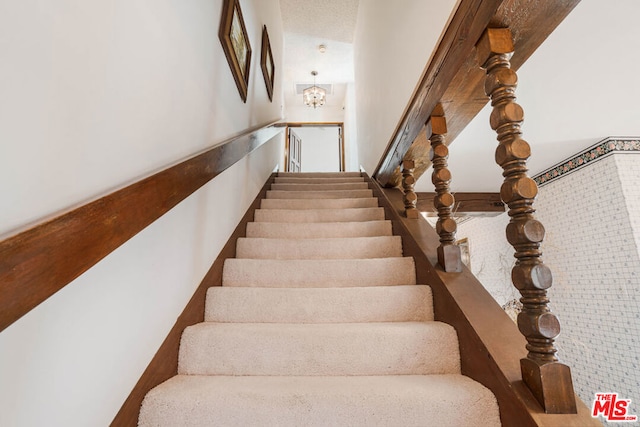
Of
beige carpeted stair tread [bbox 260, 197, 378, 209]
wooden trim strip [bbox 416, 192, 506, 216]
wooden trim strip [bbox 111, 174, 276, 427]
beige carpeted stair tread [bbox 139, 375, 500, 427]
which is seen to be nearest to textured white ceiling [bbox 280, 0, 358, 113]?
wooden trim strip [bbox 416, 192, 506, 216]

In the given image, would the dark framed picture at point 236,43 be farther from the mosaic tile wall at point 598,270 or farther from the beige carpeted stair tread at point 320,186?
the mosaic tile wall at point 598,270

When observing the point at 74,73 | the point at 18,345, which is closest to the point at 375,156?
the point at 74,73

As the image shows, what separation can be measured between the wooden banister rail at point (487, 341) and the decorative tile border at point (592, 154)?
225cm

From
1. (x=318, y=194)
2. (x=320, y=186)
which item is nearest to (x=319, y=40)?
(x=320, y=186)

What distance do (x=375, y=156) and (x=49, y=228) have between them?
2710 mm

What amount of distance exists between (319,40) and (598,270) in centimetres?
452

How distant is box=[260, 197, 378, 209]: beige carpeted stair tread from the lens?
248 centimetres

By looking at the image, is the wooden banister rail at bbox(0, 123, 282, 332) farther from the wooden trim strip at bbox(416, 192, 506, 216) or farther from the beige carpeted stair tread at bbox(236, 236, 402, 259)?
the wooden trim strip at bbox(416, 192, 506, 216)

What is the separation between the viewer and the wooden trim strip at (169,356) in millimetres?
772

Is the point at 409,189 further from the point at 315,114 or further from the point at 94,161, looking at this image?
the point at 315,114

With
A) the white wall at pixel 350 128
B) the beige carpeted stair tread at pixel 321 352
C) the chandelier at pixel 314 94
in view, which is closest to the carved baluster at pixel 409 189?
the beige carpeted stair tread at pixel 321 352

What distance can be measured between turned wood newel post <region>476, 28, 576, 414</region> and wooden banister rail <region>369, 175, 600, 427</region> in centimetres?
3

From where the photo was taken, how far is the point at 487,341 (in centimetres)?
88

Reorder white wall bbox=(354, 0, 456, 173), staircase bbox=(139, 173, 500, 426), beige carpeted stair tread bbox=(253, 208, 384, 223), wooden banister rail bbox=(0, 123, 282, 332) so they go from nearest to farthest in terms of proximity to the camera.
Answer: wooden banister rail bbox=(0, 123, 282, 332), staircase bbox=(139, 173, 500, 426), white wall bbox=(354, 0, 456, 173), beige carpeted stair tread bbox=(253, 208, 384, 223)
